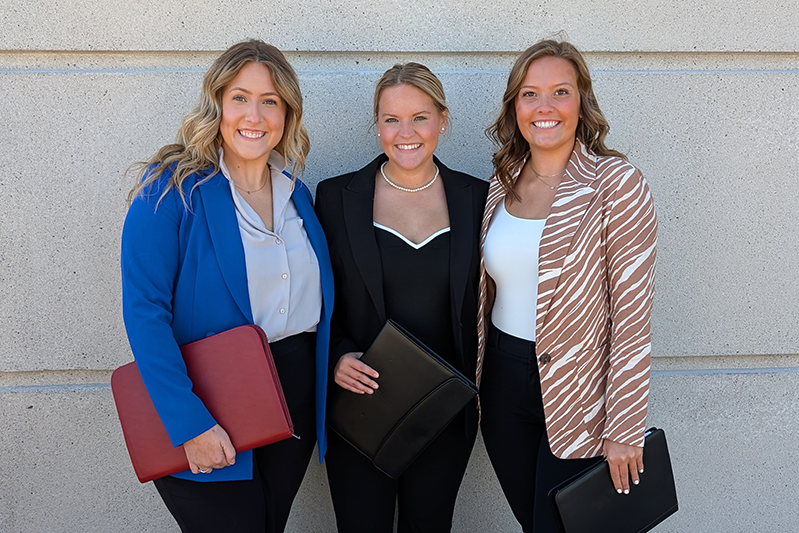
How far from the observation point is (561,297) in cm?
202

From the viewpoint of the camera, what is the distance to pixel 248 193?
2.16 metres

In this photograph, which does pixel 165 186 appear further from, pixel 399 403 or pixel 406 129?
pixel 399 403

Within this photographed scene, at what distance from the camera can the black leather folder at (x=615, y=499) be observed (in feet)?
6.22

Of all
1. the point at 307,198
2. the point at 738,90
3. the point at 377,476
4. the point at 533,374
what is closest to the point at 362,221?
the point at 307,198

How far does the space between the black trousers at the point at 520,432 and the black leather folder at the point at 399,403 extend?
172 millimetres

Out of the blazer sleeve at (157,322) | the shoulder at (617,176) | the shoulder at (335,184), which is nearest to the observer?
the blazer sleeve at (157,322)

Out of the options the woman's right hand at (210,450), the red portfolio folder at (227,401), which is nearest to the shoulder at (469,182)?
the red portfolio folder at (227,401)

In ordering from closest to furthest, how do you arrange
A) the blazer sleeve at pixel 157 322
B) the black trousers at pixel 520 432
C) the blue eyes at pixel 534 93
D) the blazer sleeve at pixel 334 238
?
1. the blazer sleeve at pixel 157 322
2. the black trousers at pixel 520 432
3. the blue eyes at pixel 534 93
4. the blazer sleeve at pixel 334 238

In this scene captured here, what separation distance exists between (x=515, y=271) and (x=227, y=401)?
43.5 inches

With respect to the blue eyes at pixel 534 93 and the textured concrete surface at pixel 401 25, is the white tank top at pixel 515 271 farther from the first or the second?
the textured concrete surface at pixel 401 25

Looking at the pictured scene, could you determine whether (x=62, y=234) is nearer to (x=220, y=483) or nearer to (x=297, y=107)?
(x=297, y=107)

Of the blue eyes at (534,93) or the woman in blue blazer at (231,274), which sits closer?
the woman in blue blazer at (231,274)

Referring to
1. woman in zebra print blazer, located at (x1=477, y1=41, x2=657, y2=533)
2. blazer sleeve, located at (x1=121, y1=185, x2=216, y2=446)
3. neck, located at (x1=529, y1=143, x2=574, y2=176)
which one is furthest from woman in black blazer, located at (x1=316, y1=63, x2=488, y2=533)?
blazer sleeve, located at (x1=121, y1=185, x2=216, y2=446)

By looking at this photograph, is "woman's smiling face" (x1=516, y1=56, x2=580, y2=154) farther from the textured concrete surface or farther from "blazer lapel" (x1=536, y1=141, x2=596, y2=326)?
the textured concrete surface
